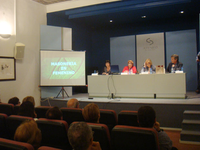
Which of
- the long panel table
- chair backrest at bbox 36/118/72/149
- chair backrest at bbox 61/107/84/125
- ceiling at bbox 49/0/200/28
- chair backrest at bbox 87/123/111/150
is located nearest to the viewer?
chair backrest at bbox 87/123/111/150

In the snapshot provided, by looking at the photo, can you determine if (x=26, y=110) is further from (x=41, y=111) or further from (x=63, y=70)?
(x=63, y=70)

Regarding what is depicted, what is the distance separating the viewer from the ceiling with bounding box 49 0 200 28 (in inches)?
214

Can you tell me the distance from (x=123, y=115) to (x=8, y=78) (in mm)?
3715

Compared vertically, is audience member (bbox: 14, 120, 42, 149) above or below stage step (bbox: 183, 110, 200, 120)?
above

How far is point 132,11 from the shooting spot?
20.0ft

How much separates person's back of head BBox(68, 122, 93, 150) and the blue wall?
5545 millimetres

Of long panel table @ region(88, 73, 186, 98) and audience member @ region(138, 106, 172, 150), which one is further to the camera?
long panel table @ region(88, 73, 186, 98)

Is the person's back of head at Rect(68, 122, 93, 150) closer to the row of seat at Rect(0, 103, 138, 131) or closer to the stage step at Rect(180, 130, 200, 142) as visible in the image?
the row of seat at Rect(0, 103, 138, 131)

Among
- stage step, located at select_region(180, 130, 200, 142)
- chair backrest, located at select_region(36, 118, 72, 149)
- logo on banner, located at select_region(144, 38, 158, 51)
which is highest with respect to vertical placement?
logo on banner, located at select_region(144, 38, 158, 51)

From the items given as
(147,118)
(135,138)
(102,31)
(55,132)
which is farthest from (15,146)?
(102,31)

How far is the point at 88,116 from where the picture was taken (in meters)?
2.09

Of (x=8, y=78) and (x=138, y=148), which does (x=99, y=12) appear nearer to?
(x=8, y=78)

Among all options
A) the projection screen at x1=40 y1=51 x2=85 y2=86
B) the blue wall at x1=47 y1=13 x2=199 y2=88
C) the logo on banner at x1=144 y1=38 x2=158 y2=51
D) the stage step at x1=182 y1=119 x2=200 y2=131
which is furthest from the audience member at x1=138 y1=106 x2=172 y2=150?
the logo on banner at x1=144 y1=38 x2=158 y2=51

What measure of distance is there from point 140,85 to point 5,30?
12.4ft
